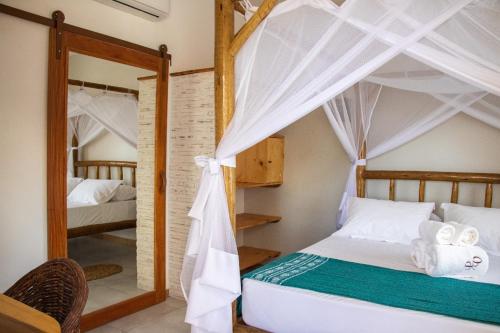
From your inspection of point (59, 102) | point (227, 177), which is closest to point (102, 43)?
point (59, 102)

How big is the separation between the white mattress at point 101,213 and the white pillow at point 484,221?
259cm

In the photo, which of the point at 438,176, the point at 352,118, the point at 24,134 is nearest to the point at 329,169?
the point at 352,118

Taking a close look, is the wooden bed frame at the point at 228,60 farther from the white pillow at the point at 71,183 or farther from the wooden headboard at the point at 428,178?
the wooden headboard at the point at 428,178

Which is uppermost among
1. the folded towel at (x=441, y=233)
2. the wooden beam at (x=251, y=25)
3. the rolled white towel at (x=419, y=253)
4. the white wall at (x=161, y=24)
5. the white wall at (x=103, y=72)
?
the white wall at (x=161, y=24)

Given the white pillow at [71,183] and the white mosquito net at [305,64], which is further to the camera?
the white pillow at [71,183]

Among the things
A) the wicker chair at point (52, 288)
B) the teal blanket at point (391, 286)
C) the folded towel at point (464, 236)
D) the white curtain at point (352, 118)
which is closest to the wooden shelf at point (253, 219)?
the white curtain at point (352, 118)

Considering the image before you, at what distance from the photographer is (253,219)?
4.14 m

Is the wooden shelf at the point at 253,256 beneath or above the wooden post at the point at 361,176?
beneath

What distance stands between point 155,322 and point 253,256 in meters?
1.31

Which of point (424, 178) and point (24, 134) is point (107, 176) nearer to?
point (24, 134)

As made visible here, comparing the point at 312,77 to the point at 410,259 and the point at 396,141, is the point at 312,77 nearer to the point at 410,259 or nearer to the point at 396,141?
the point at 410,259

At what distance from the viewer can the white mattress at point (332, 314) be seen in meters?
1.79

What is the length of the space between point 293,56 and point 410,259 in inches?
62.0

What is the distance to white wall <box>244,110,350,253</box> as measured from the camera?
4027mm
